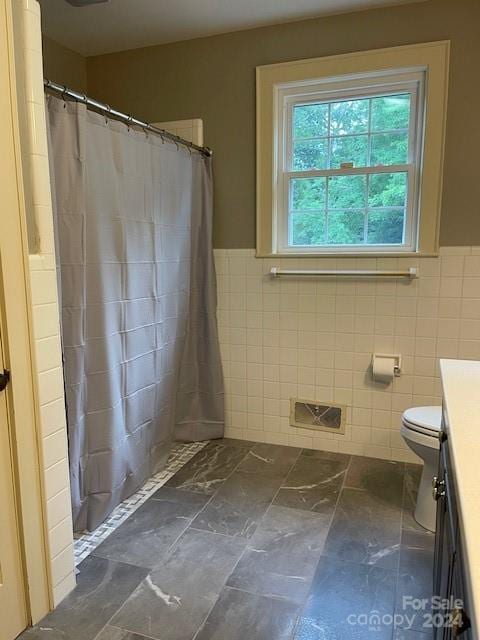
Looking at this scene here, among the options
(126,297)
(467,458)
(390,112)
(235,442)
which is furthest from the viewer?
(235,442)

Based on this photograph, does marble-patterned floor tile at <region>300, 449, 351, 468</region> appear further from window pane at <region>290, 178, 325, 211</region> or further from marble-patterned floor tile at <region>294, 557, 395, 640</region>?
window pane at <region>290, 178, 325, 211</region>

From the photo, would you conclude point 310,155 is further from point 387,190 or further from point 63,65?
point 63,65

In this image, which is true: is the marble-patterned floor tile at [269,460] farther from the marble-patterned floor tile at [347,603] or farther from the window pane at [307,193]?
the window pane at [307,193]

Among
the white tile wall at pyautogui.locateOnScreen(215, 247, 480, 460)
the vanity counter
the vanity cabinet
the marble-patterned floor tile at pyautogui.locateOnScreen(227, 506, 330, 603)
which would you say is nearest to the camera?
the vanity counter

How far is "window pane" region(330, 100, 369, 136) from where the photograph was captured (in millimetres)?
2738

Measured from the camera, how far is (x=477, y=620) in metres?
0.54

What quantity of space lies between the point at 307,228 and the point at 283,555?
1.83 metres

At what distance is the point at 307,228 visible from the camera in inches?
115

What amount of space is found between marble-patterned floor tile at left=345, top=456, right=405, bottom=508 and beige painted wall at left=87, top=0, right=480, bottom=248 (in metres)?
1.31

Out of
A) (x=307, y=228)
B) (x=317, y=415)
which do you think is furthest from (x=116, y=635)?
(x=307, y=228)

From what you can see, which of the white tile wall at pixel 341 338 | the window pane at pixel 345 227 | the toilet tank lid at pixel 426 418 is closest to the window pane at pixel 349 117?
the window pane at pixel 345 227

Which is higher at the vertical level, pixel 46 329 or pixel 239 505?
pixel 46 329

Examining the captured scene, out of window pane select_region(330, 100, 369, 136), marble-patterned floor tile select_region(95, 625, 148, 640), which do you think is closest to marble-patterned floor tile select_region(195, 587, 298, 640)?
marble-patterned floor tile select_region(95, 625, 148, 640)

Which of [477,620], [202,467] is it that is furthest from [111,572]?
[477,620]
